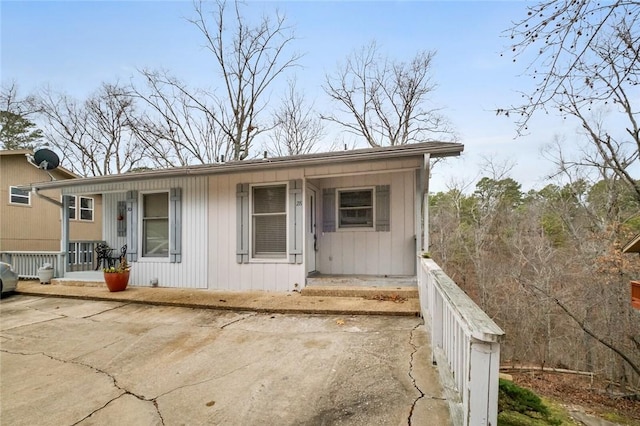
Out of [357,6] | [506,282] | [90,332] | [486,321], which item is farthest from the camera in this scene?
[506,282]

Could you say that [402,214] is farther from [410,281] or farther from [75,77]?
[75,77]

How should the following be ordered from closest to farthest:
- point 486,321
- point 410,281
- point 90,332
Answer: point 486,321 → point 90,332 → point 410,281

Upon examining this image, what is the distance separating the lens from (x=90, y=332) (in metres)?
4.27

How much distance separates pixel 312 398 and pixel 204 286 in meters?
4.69

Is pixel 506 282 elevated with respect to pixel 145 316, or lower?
lower

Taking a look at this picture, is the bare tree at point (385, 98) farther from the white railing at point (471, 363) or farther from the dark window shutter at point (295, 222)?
the white railing at point (471, 363)

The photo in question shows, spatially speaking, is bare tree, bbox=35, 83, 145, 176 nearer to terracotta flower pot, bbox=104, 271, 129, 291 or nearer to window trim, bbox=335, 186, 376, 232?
terracotta flower pot, bbox=104, 271, 129, 291

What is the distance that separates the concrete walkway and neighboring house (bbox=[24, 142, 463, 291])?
0.41 meters

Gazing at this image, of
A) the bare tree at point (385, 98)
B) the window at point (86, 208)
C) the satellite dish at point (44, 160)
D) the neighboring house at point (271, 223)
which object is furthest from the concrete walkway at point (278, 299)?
the bare tree at point (385, 98)

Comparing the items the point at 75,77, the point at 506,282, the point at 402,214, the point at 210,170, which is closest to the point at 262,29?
the point at 75,77

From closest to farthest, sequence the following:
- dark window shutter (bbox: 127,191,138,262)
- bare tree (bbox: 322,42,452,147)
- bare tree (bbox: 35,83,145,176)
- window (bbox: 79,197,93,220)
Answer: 1. dark window shutter (bbox: 127,191,138,262)
2. window (bbox: 79,197,93,220)
3. bare tree (bbox: 322,42,452,147)
4. bare tree (bbox: 35,83,145,176)

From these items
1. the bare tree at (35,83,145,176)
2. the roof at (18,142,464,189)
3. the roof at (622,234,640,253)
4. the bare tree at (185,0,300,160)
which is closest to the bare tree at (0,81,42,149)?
the bare tree at (35,83,145,176)

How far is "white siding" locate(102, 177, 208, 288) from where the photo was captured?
21.4 ft

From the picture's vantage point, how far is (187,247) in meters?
6.61
